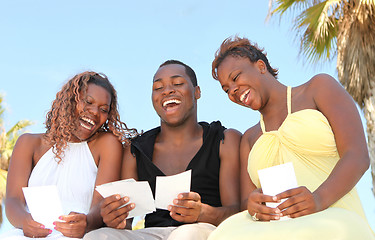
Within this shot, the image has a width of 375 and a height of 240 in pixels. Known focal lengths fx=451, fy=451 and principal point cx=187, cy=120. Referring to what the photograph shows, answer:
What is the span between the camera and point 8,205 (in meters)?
3.68

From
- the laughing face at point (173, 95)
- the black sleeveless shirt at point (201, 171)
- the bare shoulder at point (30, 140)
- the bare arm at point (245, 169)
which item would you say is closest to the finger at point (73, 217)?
the black sleeveless shirt at point (201, 171)

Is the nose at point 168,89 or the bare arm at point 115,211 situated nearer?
the bare arm at point 115,211

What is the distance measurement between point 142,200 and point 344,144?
54.5 inches

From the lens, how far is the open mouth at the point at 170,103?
3.76 metres

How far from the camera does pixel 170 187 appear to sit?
3.03 meters

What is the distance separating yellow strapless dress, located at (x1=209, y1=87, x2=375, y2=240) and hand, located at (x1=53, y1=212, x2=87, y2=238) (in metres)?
1.26

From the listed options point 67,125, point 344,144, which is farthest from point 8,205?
point 344,144

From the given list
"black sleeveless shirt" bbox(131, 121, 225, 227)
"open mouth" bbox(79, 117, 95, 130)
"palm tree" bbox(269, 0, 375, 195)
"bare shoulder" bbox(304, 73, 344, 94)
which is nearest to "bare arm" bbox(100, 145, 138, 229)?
"black sleeveless shirt" bbox(131, 121, 225, 227)

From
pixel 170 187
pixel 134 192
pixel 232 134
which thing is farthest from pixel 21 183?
pixel 232 134

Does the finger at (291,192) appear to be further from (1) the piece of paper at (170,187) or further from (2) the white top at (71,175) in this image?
(2) the white top at (71,175)

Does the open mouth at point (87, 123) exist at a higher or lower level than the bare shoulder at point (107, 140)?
higher

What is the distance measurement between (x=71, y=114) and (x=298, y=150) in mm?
2010

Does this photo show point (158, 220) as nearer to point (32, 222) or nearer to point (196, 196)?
point (196, 196)

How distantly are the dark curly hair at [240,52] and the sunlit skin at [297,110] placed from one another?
0.15 ft
